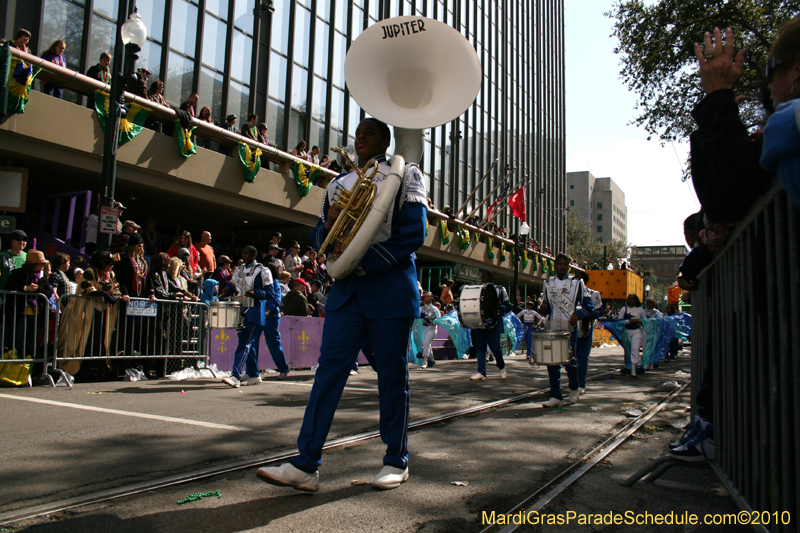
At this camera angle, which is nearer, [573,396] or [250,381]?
[573,396]

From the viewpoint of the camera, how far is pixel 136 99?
43.5 ft

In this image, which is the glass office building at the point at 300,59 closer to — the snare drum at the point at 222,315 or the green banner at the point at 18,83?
the green banner at the point at 18,83

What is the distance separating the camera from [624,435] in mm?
5043

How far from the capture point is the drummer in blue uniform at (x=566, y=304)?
7648 mm

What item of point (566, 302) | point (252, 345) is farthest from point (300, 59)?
point (566, 302)

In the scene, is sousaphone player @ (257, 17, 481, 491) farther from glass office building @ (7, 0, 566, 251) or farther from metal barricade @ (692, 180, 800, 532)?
glass office building @ (7, 0, 566, 251)

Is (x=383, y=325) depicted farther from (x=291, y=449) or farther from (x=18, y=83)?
(x=18, y=83)

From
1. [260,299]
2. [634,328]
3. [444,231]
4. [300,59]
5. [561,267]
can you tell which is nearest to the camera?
[561,267]

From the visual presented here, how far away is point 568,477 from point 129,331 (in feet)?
23.8

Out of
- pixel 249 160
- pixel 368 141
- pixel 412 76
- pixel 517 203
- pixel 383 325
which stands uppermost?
pixel 517 203

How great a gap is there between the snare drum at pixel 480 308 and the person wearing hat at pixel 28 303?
6707 millimetres

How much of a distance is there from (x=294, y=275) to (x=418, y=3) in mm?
22478

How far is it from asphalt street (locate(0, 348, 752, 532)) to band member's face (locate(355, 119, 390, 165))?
1897mm

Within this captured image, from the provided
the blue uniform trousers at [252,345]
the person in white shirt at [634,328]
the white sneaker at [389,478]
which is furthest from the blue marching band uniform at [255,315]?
the person in white shirt at [634,328]
